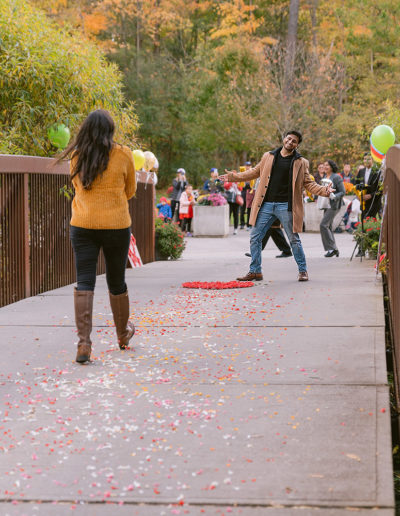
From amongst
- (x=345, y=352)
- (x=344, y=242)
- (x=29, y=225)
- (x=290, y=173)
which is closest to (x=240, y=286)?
(x=290, y=173)

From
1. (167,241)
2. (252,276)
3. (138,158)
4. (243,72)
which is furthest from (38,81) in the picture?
(243,72)

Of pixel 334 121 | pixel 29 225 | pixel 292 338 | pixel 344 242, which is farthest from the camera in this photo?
pixel 334 121

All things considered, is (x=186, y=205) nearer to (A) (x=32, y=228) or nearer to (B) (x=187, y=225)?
(B) (x=187, y=225)

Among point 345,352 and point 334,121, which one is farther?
point 334,121

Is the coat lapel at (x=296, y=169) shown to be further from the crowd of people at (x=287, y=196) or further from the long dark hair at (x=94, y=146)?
the long dark hair at (x=94, y=146)

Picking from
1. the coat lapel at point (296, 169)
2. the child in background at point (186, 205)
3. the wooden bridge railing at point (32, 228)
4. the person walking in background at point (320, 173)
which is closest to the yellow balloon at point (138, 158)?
the wooden bridge railing at point (32, 228)

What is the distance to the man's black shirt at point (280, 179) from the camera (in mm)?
10977

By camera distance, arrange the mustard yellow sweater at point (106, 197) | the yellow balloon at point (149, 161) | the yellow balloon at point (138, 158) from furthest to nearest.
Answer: the yellow balloon at point (149, 161) → the yellow balloon at point (138, 158) → the mustard yellow sweater at point (106, 197)

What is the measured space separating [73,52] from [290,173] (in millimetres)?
3610

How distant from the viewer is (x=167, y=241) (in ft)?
53.2

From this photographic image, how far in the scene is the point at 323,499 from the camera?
3596 millimetres

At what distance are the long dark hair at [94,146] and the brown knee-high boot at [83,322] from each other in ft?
2.62

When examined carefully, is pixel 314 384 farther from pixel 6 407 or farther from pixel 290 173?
pixel 290 173

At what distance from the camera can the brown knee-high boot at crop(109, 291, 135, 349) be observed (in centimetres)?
656
